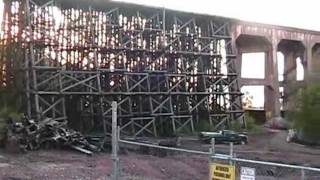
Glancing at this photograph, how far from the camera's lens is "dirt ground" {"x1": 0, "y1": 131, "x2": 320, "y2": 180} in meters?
18.0

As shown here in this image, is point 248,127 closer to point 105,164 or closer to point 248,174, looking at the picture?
point 105,164

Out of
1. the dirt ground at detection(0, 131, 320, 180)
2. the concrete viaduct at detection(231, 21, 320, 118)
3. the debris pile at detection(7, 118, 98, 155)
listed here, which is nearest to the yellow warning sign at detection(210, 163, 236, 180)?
the dirt ground at detection(0, 131, 320, 180)

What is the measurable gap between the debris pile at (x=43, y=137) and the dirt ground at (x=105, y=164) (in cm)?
57

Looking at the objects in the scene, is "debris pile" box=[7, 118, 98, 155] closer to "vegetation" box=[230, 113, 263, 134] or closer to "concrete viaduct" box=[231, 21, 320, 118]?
"vegetation" box=[230, 113, 263, 134]

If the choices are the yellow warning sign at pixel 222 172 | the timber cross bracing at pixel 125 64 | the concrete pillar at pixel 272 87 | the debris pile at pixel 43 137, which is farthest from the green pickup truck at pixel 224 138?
the yellow warning sign at pixel 222 172

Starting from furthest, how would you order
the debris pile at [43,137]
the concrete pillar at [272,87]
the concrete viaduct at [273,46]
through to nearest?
the concrete pillar at [272,87] < the concrete viaduct at [273,46] < the debris pile at [43,137]

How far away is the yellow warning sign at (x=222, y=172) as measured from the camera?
7.96 metres

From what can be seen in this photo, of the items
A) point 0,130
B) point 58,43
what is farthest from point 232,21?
point 0,130

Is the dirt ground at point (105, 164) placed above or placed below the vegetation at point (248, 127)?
above

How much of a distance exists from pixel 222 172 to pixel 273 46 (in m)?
47.6

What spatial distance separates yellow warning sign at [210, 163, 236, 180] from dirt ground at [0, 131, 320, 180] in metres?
9.19

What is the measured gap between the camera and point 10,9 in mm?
34000

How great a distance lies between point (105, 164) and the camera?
21.2 metres

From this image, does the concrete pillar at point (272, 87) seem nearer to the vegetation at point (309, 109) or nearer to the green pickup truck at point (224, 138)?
the green pickup truck at point (224, 138)
